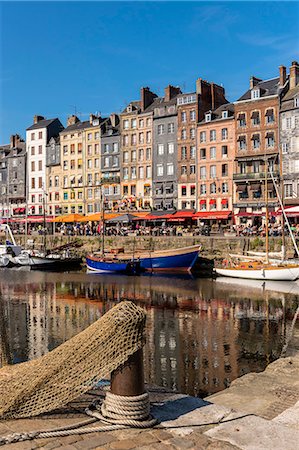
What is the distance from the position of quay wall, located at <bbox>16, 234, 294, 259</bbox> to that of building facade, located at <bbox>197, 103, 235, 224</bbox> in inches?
292

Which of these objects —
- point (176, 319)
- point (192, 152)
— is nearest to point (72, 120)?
point (192, 152)

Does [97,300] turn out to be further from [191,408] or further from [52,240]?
[52,240]

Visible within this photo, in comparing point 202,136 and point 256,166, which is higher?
point 202,136

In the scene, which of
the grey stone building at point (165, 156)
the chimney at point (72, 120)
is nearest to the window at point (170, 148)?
the grey stone building at point (165, 156)

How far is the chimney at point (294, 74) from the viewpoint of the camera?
52.1m

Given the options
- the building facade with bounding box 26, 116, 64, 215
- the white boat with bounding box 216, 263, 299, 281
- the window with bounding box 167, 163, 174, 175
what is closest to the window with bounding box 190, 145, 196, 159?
the window with bounding box 167, 163, 174, 175

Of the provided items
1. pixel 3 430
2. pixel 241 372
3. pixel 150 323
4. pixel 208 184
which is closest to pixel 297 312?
pixel 150 323

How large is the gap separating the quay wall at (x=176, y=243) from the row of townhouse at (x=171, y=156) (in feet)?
22.3

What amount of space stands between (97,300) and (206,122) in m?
36.2

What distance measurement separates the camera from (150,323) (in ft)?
66.3

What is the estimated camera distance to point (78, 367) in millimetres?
5949

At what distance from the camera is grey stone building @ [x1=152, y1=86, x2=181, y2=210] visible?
61688mm

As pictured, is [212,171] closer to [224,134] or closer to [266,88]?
[224,134]

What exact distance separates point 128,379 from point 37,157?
75343 mm
